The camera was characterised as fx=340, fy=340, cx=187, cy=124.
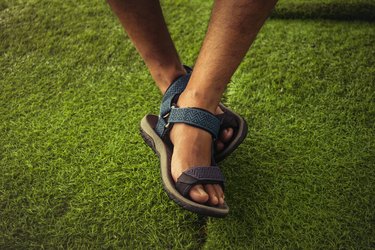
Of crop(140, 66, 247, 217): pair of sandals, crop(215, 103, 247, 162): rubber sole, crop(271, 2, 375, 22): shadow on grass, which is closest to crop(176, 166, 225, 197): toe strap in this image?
crop(140, 66, 247, 217): pair of sandals

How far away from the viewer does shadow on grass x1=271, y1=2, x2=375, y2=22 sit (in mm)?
1688

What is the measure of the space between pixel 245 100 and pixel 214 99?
0.39 meters

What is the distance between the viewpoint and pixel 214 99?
40.3 inches

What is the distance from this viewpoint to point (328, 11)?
1.71 metres

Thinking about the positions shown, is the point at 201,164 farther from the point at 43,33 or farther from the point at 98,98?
the point at 43,33

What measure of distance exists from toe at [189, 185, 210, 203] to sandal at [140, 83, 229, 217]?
0.4 inches

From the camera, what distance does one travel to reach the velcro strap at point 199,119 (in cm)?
101

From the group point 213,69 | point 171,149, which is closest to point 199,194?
point 171,149

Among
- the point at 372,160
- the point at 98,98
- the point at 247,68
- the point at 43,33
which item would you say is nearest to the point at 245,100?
the point at 247,68

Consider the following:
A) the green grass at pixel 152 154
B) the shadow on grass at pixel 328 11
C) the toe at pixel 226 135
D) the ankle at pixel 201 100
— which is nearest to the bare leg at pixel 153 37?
the toe at pixel 226 135

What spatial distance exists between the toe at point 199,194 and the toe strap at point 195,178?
0.5 inches

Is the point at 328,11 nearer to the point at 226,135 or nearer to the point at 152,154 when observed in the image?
the point at 226,135

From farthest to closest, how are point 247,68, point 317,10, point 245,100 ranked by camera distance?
point 317,10 → point 247,68 → point 245,100

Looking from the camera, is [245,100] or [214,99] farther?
[245,100]
